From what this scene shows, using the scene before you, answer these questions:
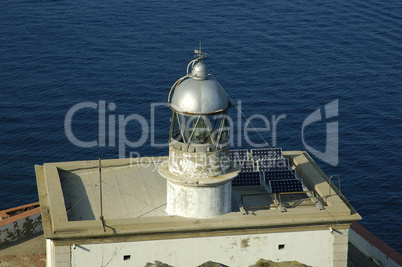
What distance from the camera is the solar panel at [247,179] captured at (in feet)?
101

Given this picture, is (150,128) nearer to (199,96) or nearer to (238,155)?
(238,155)

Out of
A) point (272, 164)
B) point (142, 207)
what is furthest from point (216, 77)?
point (142, 207)

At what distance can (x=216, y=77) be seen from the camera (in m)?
70.9

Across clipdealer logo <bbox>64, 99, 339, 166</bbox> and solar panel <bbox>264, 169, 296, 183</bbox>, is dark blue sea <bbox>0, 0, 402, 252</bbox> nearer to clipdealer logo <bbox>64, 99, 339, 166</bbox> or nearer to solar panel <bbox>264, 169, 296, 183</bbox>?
clipdealer logo <bbox>64, 99, 339, 166</bbox>

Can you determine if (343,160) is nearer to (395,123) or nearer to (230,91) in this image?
(395,123)

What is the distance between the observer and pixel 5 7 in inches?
3681

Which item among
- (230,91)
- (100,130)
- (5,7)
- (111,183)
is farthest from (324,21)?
(111,183)

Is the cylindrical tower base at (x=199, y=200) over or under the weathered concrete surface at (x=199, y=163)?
under

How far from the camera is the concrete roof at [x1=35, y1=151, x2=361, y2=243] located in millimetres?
25828

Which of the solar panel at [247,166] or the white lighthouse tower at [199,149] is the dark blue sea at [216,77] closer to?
the solar panel at [247,166]

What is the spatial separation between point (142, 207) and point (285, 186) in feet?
22.8

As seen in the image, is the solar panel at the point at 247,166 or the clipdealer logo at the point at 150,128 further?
the clipdealer logo at the point at 150,128

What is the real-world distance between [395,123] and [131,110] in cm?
2775

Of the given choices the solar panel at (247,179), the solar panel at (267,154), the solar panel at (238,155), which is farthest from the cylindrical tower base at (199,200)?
the solar panel at (267,154)
